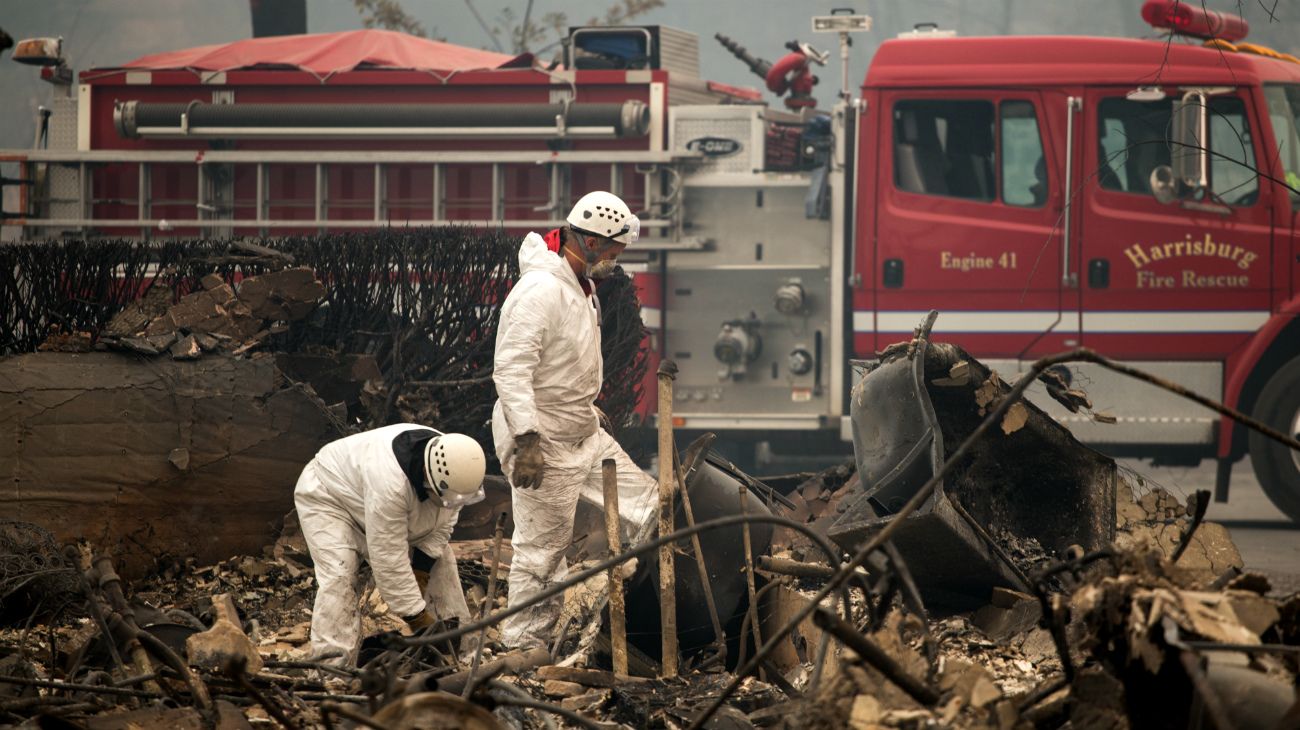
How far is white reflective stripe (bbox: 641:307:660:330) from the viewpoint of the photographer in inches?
376

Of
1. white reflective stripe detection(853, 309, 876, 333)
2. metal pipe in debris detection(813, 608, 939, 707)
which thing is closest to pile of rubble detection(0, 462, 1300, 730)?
metal pipe in debris detection(813, 608, 939, 707)

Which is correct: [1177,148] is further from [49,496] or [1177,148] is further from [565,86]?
[49,496]

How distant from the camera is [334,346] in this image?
8.39 m

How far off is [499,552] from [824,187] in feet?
12.8

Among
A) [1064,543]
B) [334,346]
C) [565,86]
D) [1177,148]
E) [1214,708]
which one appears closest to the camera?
[1214,708]

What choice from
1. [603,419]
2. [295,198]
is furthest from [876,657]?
[295,198]

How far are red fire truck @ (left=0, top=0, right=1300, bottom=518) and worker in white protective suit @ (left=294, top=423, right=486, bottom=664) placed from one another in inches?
153

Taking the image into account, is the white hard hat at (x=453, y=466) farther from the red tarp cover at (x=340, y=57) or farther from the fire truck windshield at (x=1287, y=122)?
the fire truck windshield at (x=1287, y=122)

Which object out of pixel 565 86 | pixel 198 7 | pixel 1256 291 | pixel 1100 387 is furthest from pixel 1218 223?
pixel 198 7

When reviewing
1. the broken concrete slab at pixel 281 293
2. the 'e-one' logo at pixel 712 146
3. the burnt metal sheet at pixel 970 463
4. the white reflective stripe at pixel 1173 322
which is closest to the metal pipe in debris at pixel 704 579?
the burnt metal sheet at pixel 970 463

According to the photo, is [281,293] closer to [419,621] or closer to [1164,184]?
[419,621]

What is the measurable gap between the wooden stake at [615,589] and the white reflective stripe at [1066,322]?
4.06m

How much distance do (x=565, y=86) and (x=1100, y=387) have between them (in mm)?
4021

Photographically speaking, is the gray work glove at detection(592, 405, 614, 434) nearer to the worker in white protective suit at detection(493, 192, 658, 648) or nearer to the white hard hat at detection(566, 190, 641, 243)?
the worker in white protective suit at detection(493, 192, 658, 648)
